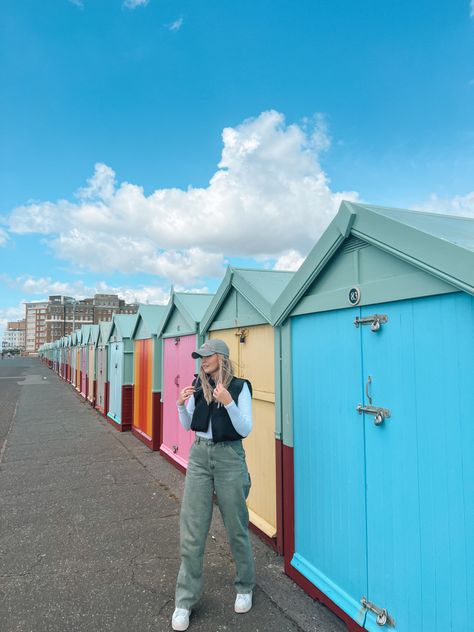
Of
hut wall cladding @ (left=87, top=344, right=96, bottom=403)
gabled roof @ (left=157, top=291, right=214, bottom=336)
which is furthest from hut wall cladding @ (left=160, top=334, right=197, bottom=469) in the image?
hut wall cladding @ (left=87, top=344, right=96, bottom=403)

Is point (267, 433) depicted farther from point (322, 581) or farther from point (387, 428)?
point (387, 428)

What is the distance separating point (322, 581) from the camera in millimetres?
3219

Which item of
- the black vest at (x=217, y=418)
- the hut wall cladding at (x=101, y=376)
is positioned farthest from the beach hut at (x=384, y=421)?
the hut wall cladding at (x=101, y=376)

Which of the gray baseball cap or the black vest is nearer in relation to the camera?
the black vest

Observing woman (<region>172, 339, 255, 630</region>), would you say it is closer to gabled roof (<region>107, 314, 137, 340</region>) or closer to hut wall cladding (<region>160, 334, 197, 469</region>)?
hut wall cladding (<region>160, 334, 197, 469</region>)

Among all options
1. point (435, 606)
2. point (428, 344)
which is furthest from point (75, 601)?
point (428, 344)

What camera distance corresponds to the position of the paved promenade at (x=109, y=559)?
10.0 ft

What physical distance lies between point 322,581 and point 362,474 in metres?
1.05

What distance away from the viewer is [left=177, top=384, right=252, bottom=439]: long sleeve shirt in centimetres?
292

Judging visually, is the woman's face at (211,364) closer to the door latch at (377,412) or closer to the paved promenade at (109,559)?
the door latch at (377,412)

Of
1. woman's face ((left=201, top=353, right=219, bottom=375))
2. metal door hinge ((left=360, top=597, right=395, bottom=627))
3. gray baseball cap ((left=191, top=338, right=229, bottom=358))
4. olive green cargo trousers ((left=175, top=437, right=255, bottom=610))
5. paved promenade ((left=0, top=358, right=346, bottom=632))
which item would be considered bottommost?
paved promenade ((left=0, top=358, right=346, bottom=632))

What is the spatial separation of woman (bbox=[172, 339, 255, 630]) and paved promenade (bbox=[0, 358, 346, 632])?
1.05 feet

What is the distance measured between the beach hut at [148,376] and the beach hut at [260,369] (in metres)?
3.50

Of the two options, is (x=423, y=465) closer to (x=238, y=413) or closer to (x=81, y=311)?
(x=238, y=413)
